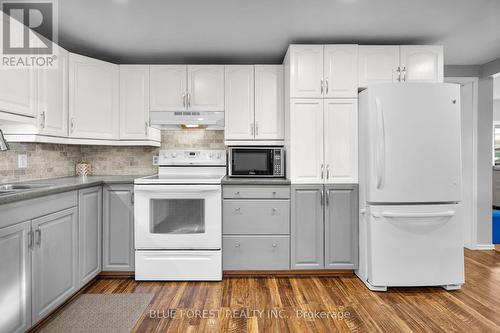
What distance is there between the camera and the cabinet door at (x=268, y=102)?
10.5 feet

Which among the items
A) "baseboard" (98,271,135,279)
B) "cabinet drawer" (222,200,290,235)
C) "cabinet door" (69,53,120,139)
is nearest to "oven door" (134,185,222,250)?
Answer: "cabinet drawer" (222,200,290,235)

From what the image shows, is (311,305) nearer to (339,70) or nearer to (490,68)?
(339,70)

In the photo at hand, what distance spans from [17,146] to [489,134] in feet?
16.8

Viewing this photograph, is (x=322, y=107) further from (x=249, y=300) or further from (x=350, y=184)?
(x=249, y=300)

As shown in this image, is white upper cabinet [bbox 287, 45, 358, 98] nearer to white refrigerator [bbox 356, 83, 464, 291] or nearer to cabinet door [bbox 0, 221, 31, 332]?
white refrigerator [bbox 356, 83, 464, 291]

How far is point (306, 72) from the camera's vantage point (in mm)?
2855

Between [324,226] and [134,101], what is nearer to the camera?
[324,226]

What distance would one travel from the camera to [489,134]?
143 inches

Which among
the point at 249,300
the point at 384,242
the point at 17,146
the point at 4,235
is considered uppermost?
the point at 17,146

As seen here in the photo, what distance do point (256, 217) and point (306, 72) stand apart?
149cm

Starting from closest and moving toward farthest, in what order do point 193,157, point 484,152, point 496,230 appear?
1. point 193,157
2. point 484,152
3. point 496,230

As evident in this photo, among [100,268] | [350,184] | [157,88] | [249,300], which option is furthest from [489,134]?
[100,268]

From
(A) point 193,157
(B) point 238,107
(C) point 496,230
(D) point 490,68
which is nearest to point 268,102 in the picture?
(B) point 238,107

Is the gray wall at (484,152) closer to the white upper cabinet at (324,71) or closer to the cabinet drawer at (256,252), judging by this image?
the white upper cabinet at (324,71)
